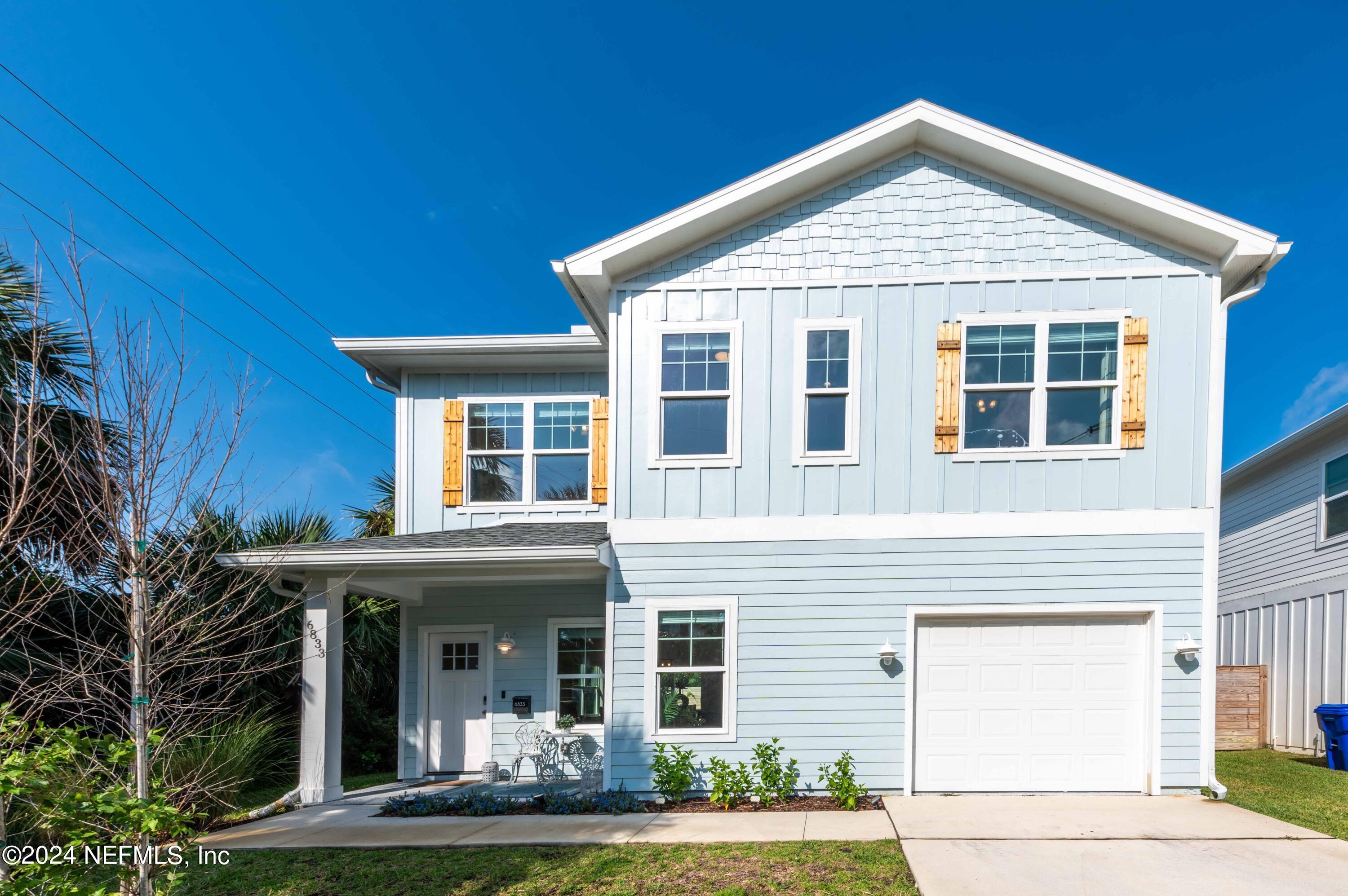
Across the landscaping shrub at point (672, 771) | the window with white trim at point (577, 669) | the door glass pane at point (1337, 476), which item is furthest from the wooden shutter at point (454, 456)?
the door glass pane at point (1337, 476)

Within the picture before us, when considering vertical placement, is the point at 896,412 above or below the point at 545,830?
above

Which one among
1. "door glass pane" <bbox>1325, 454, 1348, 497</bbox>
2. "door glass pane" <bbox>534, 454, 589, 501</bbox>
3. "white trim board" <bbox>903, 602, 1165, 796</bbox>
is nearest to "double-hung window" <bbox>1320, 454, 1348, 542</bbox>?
"door glass pane" <bbox>1325, 454, 1348, 497</bbox>

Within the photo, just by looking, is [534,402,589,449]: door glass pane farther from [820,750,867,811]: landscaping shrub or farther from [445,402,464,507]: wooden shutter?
[820,750,867,811]: landscaping shrub

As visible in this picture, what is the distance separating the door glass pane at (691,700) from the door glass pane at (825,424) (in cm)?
256

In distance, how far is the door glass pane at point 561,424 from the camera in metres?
10.5

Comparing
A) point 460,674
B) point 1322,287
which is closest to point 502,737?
point 460,674

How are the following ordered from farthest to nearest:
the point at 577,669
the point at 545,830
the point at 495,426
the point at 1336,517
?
the point at 1336,517 < the point at 495,426 < the point at 577,669 < the point at 545,830

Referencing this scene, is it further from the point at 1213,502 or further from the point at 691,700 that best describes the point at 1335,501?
the point at 691,700

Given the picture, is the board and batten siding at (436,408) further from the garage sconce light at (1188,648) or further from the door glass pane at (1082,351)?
the garage sconce light at (1188,648)

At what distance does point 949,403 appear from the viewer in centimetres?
804

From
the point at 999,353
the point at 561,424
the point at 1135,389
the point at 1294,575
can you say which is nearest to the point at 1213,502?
the point at 1135,389

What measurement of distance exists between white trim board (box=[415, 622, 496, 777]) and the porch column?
5.23 feet

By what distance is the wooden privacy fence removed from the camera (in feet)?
40.4

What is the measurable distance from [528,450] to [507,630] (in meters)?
2.35
